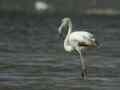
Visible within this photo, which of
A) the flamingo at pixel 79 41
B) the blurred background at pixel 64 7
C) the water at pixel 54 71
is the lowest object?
the water at pixel 54 71

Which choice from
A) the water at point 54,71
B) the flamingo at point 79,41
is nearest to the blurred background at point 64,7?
the water at point 54,71

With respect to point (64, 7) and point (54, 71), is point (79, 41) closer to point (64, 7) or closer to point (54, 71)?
point (54, 71)

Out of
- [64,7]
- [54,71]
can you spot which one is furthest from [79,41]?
[64,7]

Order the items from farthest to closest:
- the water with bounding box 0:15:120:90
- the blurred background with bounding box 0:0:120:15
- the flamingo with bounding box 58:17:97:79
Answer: the blurred background with bounding box 0:0:120:15 → the flamingo with bounding box 58:17:97:79 → the water with bounding box 0:15:120:90

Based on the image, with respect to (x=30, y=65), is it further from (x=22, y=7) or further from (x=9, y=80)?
(x=22, y=7)

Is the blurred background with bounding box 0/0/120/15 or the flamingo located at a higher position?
the blurred background with bounding box 0/0/120/15

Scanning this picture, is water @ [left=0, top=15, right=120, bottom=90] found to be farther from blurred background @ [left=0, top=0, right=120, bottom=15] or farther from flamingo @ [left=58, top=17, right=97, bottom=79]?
blurred background @ [left=0, top=0, right=120, bottom=15]

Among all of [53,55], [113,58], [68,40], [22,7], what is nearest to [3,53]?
[53,55]

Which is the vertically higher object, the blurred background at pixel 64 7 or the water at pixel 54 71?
the blurred background at pixel 64 7

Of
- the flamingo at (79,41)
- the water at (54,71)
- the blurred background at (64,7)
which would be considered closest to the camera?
the water at (54,71)

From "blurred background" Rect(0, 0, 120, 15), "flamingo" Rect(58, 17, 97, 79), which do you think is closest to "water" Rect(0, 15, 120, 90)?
"flamingo" Rect(58, 17, 97, 79)

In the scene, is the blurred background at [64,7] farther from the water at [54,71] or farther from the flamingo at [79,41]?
the flamingo at [79,41]

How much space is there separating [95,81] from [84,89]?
160 centimetres

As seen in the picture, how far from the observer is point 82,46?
21578mm
